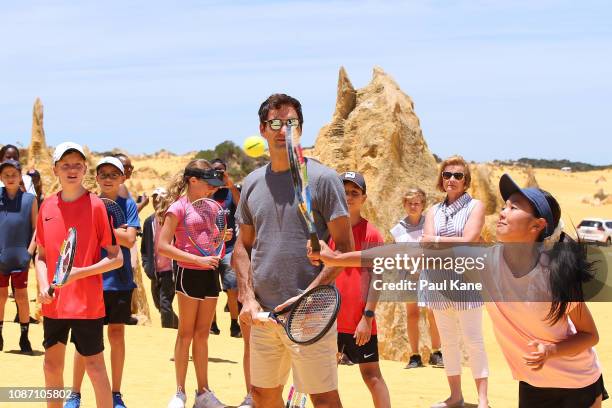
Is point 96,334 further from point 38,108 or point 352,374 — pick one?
point 38,108

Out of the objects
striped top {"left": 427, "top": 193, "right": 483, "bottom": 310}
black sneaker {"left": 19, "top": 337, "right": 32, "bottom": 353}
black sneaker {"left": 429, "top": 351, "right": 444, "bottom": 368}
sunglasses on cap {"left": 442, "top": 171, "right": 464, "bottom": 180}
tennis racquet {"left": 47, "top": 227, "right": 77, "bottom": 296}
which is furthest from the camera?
black sneaker {"left": 19, "top": 337, "right": 32, "bottom": 353}

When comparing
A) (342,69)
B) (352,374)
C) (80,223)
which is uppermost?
(342,69)

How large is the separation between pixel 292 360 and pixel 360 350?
1.12 m

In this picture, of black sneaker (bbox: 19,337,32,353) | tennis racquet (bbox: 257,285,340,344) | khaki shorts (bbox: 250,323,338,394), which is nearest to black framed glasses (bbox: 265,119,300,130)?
tennis racquet (bbox: 257,285,340,344)

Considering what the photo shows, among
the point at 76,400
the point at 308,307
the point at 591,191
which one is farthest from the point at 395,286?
the point at 591,191

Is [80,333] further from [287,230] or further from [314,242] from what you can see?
[314,242]

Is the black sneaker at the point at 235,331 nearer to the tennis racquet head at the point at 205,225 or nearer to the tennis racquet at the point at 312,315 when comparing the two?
the tennis racquet head at the point at 205,225

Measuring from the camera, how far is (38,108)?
24906mm

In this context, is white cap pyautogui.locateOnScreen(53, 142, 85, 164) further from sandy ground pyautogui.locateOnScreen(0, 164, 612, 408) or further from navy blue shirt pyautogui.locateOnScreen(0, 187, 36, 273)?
navy blue shirt pyautogui.locateOnScreen(0, 187, 36, 273)

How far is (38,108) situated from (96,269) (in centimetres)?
→ 2031

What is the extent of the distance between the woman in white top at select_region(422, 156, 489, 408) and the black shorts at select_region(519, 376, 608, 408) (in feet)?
8.89

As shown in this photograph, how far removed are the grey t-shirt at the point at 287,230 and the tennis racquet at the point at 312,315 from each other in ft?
0.52

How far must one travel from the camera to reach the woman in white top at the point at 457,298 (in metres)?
6.95

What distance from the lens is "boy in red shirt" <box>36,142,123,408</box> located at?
18.8 ft
